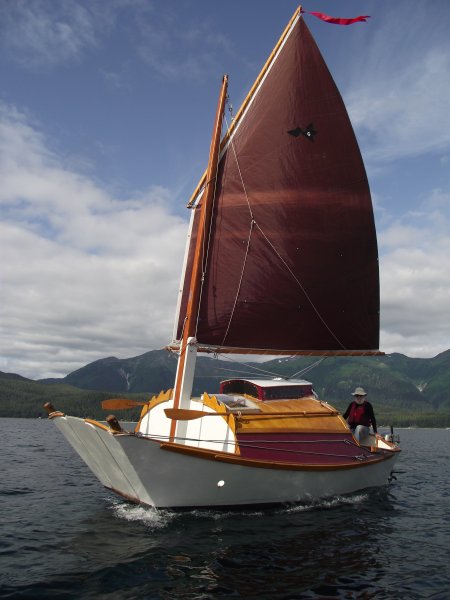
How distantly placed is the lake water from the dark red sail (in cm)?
703

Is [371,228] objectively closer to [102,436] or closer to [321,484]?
[321,484]

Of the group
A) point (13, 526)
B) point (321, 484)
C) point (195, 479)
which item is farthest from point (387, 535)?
point (13, 526)

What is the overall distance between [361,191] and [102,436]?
680 inches

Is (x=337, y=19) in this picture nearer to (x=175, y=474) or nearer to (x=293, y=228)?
(x=293, y=228)

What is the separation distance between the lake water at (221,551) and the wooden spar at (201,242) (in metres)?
4.82

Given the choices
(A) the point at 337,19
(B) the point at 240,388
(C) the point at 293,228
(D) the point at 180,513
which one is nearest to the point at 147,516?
(D) the point at 180,513

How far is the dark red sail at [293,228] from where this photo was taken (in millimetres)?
19312

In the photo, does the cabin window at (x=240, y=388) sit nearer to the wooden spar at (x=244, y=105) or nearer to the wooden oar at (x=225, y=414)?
the wooden oar at (x=225, y=414)

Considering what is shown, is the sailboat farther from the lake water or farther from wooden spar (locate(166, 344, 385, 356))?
the lake water

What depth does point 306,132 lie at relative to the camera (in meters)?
22.0

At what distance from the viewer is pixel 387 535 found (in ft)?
50.0

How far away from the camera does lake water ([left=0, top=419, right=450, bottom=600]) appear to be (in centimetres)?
1028

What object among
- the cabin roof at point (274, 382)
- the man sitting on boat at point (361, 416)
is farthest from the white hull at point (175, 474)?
the man sitting on boat at point (361, 416)

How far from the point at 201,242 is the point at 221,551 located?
36.5ft
